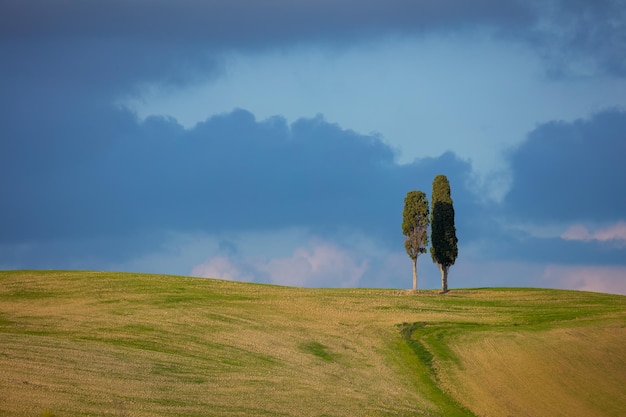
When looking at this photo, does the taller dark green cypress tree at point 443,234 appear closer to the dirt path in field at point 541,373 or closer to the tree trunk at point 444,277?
the tree trunk at point 444,277

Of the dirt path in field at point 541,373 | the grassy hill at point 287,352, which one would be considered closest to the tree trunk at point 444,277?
the grassy hill at point 287,352

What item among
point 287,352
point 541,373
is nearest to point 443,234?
point 541,373

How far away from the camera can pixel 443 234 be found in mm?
94938

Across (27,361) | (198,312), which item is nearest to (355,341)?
(198,312)

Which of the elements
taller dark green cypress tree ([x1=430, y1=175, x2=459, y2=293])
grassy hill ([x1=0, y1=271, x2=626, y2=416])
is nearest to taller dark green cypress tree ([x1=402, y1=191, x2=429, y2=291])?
taller dark green cypress tree ([x1=430, y1=175, x2=459, y2=293])

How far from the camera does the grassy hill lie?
4169 cm

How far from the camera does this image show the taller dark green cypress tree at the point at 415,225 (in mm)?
95875

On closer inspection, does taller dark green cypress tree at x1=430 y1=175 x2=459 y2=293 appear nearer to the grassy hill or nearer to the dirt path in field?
the grassy hill

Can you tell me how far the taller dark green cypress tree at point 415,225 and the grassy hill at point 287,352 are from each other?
12418mm

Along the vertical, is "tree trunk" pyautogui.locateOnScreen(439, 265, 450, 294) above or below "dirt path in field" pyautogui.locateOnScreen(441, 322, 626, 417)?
above

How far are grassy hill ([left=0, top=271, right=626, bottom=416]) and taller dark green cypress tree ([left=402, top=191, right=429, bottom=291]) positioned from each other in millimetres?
12418

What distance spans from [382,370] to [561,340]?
624 inches

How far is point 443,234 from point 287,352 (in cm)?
4194

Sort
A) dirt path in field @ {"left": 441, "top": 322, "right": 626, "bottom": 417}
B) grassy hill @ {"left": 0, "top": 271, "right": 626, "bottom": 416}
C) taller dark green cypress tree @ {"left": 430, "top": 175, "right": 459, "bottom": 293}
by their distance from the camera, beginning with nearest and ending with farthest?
grassy hill @ {"left": 0, "top": 271, "right": 626, "bottom": 416}, dirt path in field @ {"left": 441, "top": 322, "right": 626, "bottom": 417}, taller dark green cypress tree @ {"left": 430, "top": 175, "right": 459, "bottom": 293}
